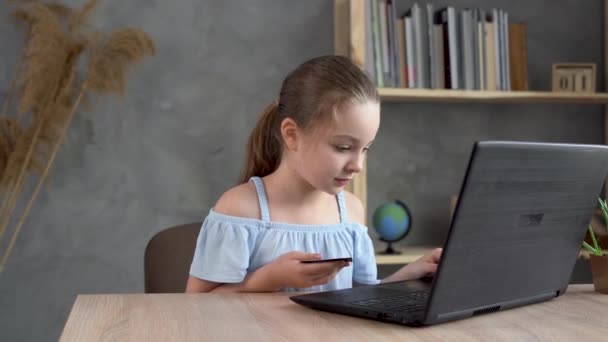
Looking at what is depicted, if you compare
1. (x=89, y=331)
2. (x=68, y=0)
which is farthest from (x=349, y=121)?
(x=68, y=0)

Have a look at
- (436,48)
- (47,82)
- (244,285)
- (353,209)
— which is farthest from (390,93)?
A: (244,285)

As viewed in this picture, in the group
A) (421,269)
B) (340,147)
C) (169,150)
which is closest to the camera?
(421,269)

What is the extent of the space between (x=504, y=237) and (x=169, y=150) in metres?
2.18

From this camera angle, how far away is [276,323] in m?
0.99

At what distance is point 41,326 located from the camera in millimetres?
2938

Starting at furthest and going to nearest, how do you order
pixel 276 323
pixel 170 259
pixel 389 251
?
pixel 389 251
pixel 170 259
pixel 276 323

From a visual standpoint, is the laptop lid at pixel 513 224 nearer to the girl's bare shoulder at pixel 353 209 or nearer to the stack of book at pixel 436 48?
the girl's bare shoulder at pixel 353 209

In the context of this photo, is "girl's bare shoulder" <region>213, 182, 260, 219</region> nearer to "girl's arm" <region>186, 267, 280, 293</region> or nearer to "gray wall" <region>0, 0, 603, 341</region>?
"girl's arm" <region>186, 267, 280, 293</region>

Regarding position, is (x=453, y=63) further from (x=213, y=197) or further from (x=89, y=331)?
(x=89, y=331)

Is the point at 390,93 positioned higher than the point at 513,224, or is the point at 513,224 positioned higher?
the point at 390,93

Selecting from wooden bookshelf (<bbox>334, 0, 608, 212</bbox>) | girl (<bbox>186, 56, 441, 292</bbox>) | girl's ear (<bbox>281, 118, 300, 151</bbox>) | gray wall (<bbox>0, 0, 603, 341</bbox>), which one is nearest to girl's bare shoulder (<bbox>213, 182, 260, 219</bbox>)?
girl (<bbox>186, 56, 441, 292</bbox>)

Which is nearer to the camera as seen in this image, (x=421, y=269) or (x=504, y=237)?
(x=504, y=237)

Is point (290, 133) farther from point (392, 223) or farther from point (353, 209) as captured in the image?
point (392, 223)

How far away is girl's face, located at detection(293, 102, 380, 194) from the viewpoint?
4.93 feet
